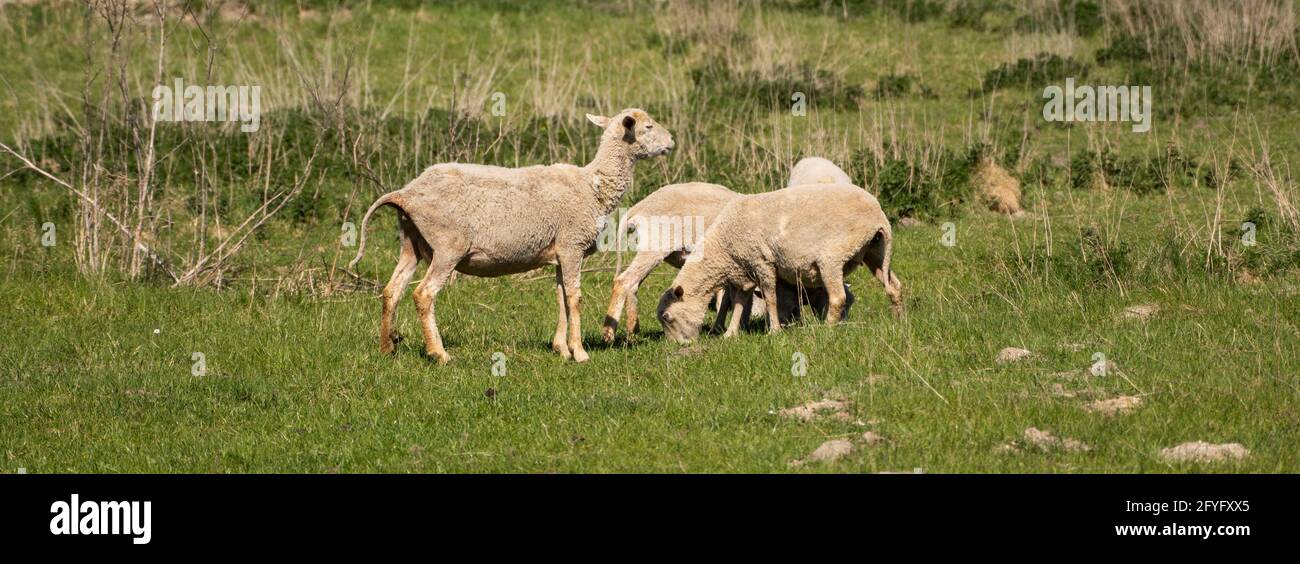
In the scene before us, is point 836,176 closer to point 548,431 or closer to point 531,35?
point 548,431

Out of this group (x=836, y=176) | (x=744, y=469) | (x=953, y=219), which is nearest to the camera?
(x=744, y=469)

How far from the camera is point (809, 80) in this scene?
2008cm

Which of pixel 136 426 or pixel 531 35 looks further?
pixel 531 35

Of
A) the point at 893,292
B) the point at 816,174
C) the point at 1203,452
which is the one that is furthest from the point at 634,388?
the point at 816,174

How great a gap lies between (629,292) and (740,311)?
3.00ft

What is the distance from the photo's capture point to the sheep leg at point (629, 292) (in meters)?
11.9

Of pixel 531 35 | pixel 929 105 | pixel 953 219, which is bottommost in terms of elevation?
pixel 953 219

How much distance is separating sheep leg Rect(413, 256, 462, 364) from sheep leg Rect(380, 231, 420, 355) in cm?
17

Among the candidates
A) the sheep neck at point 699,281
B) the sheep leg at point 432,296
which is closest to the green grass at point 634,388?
the sheep leg at point 432,296

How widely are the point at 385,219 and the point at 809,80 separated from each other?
21.7ft

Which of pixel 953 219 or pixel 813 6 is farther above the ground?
pixel 813 6

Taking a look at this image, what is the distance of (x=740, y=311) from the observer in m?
12.1

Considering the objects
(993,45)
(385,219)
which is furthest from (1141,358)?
(993,45)

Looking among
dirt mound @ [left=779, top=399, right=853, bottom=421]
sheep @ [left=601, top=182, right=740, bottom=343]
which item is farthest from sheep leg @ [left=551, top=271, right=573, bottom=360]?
dirt mound @ [left=779, top=399, right=853, bottom=421]
